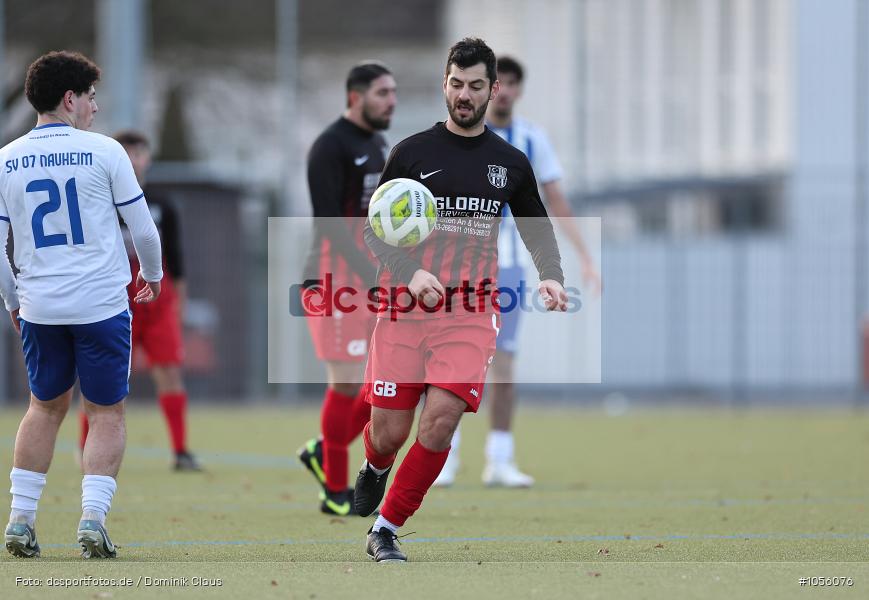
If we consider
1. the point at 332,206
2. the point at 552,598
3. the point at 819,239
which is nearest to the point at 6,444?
the point at 332,206

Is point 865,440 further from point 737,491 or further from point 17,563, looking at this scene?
point 17,563

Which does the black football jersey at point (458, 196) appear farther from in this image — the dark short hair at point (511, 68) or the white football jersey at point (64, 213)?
the dark short hair at point (511, 68)

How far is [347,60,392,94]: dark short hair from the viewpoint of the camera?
25.0ft

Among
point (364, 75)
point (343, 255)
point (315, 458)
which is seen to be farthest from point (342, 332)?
point (364, 75)

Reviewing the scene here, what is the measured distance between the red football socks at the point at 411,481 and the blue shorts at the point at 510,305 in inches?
132

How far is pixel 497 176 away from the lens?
584cm

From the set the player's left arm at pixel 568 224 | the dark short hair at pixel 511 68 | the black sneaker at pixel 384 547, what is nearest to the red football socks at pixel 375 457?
the black sneaker at pixel 384 547

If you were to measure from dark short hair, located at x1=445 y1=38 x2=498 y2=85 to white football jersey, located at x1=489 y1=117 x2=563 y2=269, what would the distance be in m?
3.15

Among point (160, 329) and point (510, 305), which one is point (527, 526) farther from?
point (160, 329)

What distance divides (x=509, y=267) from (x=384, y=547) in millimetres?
3675

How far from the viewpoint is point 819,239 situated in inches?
819

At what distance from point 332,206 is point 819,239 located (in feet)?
48.6

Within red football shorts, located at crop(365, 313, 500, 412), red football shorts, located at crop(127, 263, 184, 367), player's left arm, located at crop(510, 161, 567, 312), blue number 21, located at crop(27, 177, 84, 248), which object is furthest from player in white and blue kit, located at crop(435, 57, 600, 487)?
blue number 21, located at crop(27, 177, 84, 248)

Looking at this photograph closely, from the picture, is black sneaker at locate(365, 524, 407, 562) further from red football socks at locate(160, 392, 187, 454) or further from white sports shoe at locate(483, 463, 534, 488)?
red football socks at locate(160, 392, 187, 454)
